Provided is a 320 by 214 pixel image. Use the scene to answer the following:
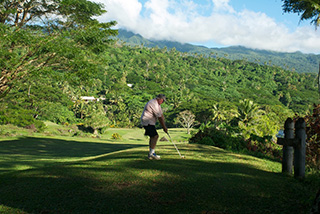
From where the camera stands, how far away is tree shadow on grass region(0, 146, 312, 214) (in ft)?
14.9

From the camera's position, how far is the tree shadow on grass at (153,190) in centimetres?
454

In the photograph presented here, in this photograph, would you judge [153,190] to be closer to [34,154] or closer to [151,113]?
[151,113]

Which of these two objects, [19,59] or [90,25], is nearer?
[19,59]

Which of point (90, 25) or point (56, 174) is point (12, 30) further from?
point (56, 174)

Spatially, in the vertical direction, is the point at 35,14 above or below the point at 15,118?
above

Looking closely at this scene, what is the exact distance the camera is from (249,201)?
15.9ft

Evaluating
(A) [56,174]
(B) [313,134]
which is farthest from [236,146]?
(A) [56,174]

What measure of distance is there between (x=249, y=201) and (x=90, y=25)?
16.0 meters

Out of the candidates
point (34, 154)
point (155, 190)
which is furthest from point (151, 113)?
point (34, 154)

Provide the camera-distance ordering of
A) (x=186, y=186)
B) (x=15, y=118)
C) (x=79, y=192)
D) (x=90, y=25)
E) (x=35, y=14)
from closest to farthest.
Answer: (x=79, y=192), (x=186, y=186), (x=35, y=14), (x=90, y=25), (x=15, y=118)

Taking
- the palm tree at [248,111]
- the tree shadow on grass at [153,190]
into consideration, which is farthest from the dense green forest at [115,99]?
the tree shadow on grass at [153,190]

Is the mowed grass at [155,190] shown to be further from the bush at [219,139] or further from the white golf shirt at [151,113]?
the bush at [219,139]

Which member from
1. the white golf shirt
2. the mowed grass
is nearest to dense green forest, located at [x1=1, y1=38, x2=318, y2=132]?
the white golf shirt

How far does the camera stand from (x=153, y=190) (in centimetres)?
537
